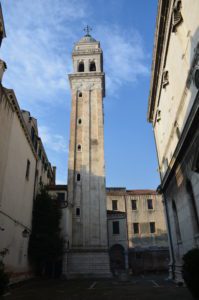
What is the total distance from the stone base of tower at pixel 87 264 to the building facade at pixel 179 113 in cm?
1140

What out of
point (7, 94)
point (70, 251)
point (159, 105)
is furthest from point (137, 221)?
point (7, 94)

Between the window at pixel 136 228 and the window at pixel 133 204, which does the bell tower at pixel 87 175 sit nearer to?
the window at pixel 136 228

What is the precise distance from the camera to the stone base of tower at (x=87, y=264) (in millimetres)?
26234

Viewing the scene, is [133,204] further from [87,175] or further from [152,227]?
[87,175]

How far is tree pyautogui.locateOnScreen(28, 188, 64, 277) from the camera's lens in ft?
73.5

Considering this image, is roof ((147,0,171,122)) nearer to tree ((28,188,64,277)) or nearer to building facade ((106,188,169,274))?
tree ((28,188,64,277))

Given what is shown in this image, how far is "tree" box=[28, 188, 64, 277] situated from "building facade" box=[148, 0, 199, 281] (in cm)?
1084

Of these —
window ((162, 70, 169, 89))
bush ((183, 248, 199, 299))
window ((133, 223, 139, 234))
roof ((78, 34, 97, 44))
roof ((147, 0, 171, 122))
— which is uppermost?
roof ((78, 34, 97, 44))

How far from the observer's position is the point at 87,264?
88.7 ft

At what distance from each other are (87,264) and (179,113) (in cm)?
1983

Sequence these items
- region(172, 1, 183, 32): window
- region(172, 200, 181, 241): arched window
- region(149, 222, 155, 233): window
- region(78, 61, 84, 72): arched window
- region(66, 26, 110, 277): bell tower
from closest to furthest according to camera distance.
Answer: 1. region(172, 1, 183, 32): window
2. region(172, 200, 181, 241): arched window
3. region(66, 26, 110, 277): bell tower
4. region(149, 222, 155, 233): window
5. region(78, 61, 84, 72): arched window

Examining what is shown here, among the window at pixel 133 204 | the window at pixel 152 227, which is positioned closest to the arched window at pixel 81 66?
the window at pixel 133 204

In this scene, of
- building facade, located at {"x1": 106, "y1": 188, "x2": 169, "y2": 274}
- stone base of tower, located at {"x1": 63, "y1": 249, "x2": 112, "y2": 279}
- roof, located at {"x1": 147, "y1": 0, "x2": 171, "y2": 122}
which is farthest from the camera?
building facade, located at {"x1": 106, "y1": 188, "x2": 169, "y2": 274}

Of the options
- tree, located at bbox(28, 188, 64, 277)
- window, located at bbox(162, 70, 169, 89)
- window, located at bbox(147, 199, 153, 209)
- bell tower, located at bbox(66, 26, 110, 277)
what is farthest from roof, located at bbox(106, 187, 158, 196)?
window, located at bbox(162, 70, 169, 89)
